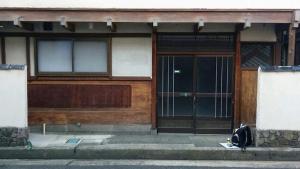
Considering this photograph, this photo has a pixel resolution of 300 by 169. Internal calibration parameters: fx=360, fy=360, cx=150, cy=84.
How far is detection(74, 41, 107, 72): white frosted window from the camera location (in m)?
11.1

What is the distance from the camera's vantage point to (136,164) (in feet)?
27.9

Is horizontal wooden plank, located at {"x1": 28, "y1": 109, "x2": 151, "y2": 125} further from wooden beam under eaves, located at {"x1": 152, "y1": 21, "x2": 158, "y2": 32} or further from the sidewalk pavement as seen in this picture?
wooden beam under eaves, located at {"x1": 152, "y1": 21, "x2": 158, "y2": 32}

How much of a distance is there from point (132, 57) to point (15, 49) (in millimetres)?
3616

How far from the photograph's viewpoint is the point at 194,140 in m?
10.2

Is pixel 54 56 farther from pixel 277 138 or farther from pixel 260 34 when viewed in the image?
pixel 277 138

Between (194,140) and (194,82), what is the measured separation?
1901 mm

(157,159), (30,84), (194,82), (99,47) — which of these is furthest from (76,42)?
(157,159)

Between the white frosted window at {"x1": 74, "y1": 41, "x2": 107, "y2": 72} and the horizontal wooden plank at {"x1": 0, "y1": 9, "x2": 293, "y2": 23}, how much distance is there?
1.26m

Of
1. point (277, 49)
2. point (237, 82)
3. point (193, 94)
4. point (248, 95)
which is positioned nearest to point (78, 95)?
point (193, 94)

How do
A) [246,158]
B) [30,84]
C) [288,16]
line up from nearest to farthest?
1. [246,158]
2. [288,16]
3. [30,84]

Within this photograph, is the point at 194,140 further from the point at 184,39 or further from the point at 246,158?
the point at 184,39
